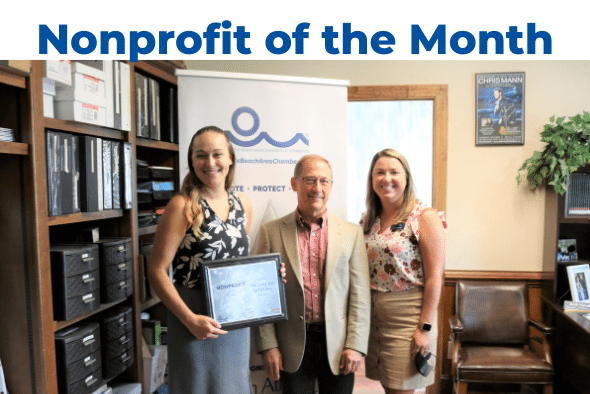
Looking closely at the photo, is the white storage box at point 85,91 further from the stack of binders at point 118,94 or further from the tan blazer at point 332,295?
the tan blazer at point 332,295

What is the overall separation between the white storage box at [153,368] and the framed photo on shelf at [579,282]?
264 centimetres

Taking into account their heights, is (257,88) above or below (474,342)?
above

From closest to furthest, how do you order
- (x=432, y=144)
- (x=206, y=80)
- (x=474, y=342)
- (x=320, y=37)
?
(x=206, y=80) < (x=320, y=37) < (x=474, y=342) < (x=432, y=144)

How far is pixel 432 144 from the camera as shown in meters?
2.97

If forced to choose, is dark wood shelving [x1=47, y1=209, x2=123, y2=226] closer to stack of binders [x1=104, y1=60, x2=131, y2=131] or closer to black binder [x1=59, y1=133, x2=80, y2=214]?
black binder [x1=59, y1=133, x2=80, y2=214]

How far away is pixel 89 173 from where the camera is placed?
203cm

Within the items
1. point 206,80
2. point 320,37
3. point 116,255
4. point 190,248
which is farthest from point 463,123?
point 116,255

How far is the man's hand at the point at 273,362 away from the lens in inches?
62.1

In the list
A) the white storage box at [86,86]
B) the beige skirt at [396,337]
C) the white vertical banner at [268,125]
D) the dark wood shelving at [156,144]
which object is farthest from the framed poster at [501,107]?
the white storage box at [86,86]

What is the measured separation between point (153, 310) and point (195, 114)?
1638 millimetres

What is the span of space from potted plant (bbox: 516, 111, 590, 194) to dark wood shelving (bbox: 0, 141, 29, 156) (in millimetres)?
2866

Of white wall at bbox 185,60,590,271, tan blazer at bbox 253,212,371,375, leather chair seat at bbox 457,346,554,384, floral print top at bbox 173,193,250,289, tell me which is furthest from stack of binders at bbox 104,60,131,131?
leather chair seat at bbox 457,346,554,384

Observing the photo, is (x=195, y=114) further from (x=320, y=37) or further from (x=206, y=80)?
(x=320, y=37)

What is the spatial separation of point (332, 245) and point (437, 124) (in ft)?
5.71
